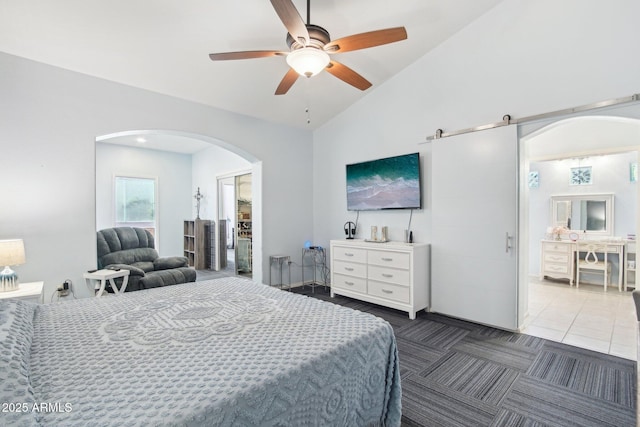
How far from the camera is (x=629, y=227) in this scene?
4.79 meters

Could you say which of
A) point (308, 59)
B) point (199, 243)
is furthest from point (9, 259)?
point (199, 243)

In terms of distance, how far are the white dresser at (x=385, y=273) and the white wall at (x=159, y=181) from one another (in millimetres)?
4489

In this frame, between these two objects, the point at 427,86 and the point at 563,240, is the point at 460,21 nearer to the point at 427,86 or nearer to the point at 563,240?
the point at 427,86

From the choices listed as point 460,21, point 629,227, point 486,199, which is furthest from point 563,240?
point 460,21

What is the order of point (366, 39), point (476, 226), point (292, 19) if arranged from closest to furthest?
point (292, 19), point (366, 39), point (476, 226)

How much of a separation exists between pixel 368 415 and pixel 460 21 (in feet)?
12.8

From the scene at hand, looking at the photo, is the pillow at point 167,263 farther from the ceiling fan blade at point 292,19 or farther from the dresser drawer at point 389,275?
the ceiling fan blade at point 292,19

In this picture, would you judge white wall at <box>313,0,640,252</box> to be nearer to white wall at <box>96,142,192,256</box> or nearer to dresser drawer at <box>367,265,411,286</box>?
dresser drawer at <box>367,265,411,286</box>

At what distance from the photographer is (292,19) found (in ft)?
6.09

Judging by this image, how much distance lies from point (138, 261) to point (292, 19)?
4.19 metres

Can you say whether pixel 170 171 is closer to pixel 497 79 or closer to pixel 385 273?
pixel 385 273

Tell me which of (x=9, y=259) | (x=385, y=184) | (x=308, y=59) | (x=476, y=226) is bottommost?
(x=9, y=259)

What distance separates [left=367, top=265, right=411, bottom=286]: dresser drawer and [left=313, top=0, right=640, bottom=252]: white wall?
1.92ft

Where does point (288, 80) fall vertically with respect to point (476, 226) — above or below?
above
